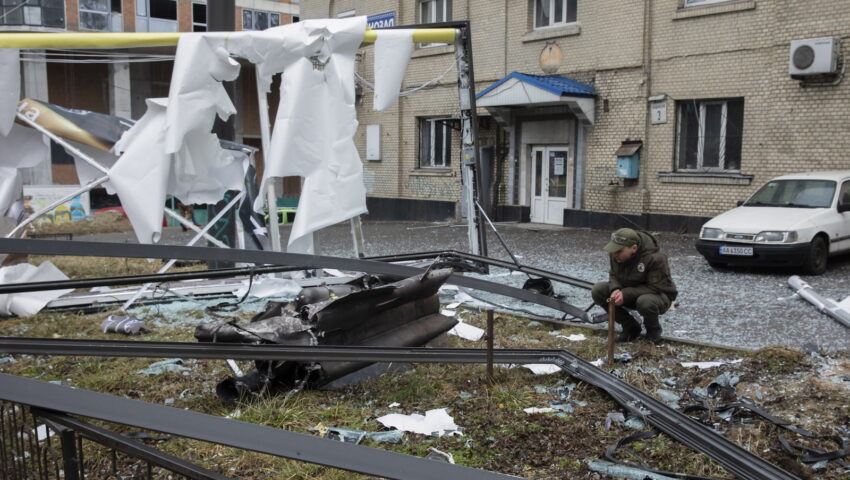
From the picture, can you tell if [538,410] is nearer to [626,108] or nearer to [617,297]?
[617,297]

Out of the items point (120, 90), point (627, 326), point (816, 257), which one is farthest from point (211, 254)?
point (120, 90)

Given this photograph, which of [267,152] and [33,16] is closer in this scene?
[267,152]

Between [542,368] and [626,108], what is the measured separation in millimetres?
13072

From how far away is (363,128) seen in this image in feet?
80.8

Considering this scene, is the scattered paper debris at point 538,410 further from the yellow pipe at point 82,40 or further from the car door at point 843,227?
the car door at point 843,227

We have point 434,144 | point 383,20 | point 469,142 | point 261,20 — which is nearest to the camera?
point 469,142

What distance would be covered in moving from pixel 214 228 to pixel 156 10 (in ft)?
89.9

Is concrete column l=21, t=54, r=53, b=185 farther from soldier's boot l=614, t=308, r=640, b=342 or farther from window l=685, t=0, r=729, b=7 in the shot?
Answer: soldier's boot l=614, t=308, r=640, b=342

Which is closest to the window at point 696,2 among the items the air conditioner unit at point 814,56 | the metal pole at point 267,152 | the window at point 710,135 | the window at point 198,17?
the window at point 710,135

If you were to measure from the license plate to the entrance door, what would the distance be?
27.6 feet

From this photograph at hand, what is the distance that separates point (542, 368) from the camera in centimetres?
545

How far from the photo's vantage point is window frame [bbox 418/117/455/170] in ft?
72.2

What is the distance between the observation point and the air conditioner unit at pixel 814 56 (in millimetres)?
13430

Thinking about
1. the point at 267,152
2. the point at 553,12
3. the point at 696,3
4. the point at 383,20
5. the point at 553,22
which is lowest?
the point at 267,152
